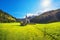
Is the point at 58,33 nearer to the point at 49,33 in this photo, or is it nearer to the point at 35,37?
the point at 49,33

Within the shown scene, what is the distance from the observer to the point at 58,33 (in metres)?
37.2

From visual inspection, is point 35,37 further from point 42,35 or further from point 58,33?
point 58,33

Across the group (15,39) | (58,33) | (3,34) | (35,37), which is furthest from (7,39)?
(58,33)

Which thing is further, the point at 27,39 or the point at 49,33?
the point at 49,33

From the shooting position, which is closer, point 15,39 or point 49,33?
point 15,39

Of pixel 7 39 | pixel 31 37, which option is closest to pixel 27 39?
pixel 31 37

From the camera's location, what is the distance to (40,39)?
109ft

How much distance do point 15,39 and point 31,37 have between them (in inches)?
156

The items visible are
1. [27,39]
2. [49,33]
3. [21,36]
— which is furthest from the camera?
[49,33]

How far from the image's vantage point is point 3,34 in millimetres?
36844

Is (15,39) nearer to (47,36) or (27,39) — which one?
(27,39)

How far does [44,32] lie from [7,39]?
419 inches

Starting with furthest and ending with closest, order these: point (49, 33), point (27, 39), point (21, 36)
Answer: point (49, 33)
point (21, 36)
point (27, 39)

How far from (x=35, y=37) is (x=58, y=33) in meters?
6.66
